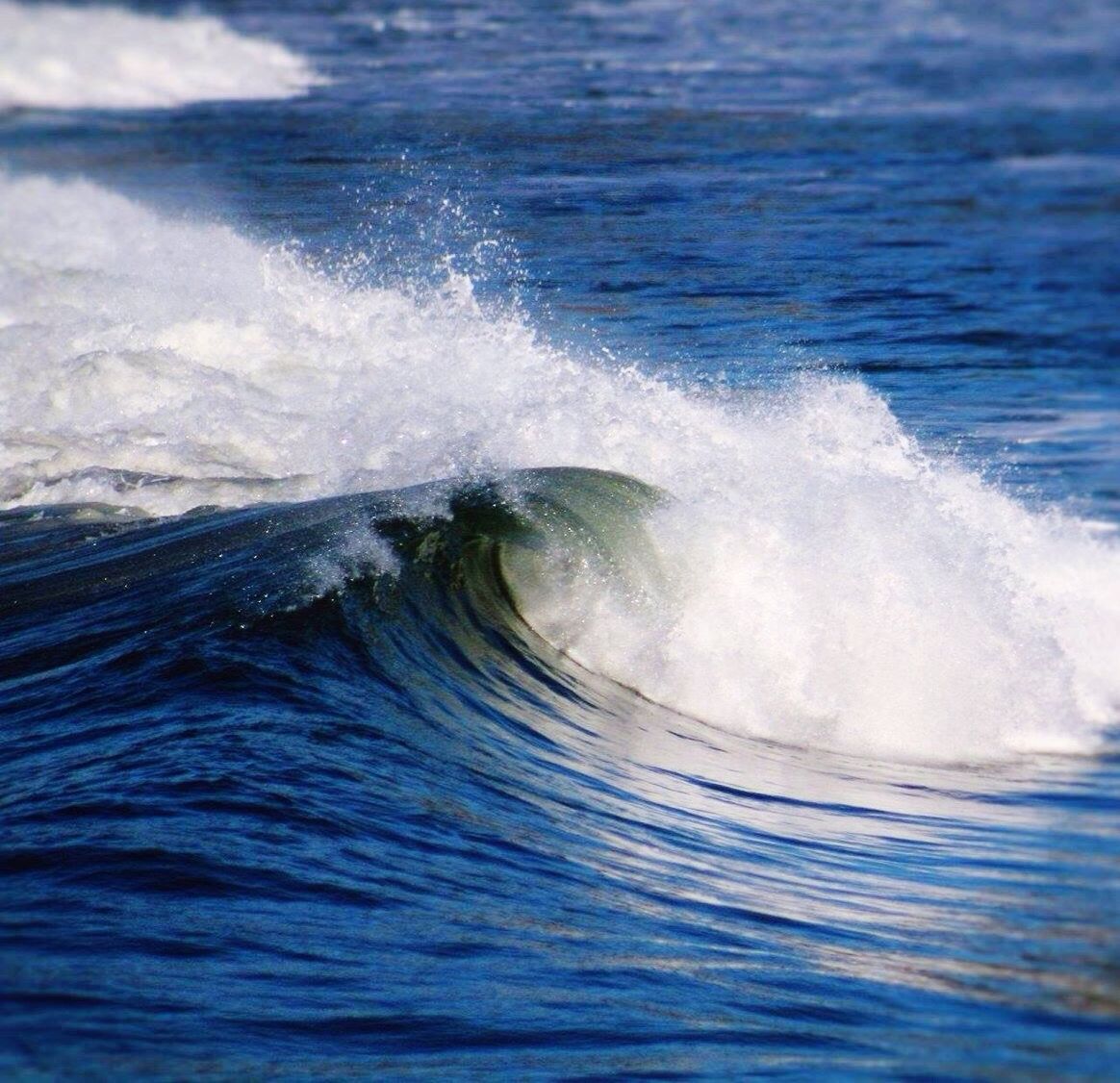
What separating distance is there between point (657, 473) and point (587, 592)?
1696 millimetres

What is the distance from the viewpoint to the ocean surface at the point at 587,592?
4070mm

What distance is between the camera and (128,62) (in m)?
27.5

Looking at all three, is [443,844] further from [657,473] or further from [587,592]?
[657,473]

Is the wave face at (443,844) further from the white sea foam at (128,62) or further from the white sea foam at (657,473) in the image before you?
the white sea foam at (128,62)

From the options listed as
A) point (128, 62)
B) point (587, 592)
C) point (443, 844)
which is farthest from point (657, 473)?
point (128, 62)

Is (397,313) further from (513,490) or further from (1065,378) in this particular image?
(1065,378)

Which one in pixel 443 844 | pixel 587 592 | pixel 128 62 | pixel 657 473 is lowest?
pixel 443 844

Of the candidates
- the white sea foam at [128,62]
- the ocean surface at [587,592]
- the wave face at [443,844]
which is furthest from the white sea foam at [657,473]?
the white sea foam at [128,62]

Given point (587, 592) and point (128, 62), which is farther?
point (128, 62)

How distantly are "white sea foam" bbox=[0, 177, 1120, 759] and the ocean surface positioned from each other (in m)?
0.03

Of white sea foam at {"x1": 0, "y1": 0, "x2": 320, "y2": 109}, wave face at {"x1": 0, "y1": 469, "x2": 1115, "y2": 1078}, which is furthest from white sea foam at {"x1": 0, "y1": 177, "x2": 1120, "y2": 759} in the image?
white sea foam at {"x1": 0, "y1": 0, "x2": 320, "y2": 109}

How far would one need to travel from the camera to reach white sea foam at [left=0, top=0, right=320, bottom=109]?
984 inches

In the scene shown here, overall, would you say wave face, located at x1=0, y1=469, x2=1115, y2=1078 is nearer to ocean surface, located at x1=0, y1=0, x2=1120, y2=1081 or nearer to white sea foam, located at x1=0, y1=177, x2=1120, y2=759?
ocean surface, located at x1=0, y1=0, x2=1120, y2=1081

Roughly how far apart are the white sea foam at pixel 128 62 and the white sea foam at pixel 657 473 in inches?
432
